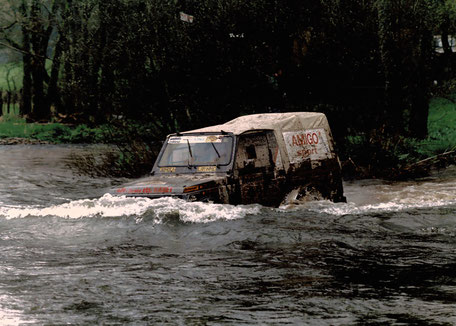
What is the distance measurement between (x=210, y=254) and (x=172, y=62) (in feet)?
48.4

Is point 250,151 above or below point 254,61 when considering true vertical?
below

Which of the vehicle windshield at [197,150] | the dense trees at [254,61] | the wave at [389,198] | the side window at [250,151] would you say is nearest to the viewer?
the vehicle windshield at [197,150]

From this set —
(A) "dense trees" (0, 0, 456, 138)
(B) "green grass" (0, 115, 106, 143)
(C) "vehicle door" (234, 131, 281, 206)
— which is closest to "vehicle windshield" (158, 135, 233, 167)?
(C) "vehicle door" (234, 131, 281, 206)

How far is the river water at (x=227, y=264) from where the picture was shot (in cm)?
776

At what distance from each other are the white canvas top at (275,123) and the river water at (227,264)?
65.3 inches

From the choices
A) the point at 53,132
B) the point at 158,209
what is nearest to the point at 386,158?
the point at 158,209

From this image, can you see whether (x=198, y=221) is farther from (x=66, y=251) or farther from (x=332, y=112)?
(x=332, y=112)

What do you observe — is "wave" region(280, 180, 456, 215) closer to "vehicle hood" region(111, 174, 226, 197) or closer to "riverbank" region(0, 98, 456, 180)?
"riverbank" region(0, 98, 456, 180)

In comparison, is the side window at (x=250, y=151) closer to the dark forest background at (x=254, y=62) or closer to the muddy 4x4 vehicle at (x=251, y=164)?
the muddy 4x4 vehicle at (x=251, y=164)

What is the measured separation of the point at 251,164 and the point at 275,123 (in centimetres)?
143

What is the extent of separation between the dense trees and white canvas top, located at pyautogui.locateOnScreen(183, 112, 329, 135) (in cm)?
824

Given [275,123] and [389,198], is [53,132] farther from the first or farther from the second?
[275,123]

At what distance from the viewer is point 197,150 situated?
46.2 feet

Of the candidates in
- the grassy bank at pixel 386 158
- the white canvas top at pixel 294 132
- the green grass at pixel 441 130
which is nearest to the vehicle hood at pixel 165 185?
the white canvas top at pixel 294 132
